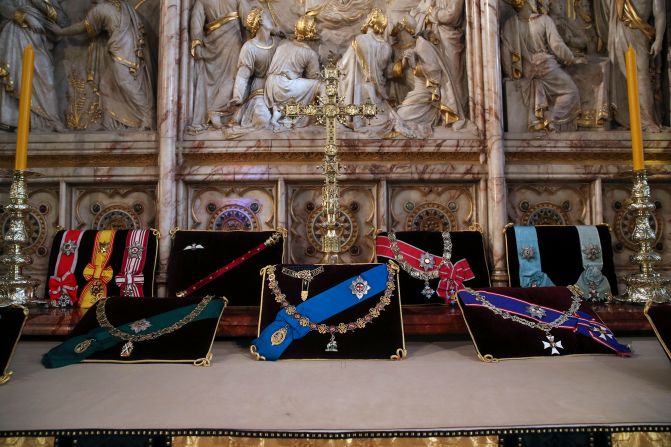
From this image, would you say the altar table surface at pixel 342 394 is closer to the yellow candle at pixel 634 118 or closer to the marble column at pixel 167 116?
the yellow candle at pixel 634 118

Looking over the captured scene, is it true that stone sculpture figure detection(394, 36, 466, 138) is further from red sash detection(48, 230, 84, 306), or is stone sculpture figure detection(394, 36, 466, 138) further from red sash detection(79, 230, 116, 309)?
red sash detection(48, 230, 84, 306)

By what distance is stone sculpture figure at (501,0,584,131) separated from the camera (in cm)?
425

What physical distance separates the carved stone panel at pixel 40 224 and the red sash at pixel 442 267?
278 cm

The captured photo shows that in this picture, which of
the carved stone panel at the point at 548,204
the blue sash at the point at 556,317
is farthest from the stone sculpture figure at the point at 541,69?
the blue sash at the point at 556,317

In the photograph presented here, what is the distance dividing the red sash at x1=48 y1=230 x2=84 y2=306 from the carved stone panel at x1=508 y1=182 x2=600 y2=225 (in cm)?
360

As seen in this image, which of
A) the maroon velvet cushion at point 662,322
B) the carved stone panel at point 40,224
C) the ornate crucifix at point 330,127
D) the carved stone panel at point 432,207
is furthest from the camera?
the carved stone panel at point 432,207

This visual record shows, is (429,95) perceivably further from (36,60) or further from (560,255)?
(36,60)

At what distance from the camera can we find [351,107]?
9.71 ft

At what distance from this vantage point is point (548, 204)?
4172mm

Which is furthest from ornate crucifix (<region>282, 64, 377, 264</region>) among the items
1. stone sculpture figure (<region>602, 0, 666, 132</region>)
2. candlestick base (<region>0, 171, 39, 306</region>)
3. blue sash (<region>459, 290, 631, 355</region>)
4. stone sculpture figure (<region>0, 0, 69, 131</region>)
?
stone sculpture figure (<region>602, 0, 666, 132</region>)

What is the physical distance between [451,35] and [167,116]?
105 inches

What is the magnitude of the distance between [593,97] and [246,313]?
12.2 ft

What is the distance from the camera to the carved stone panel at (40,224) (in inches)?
158

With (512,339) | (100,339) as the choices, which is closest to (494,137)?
(512,339)
